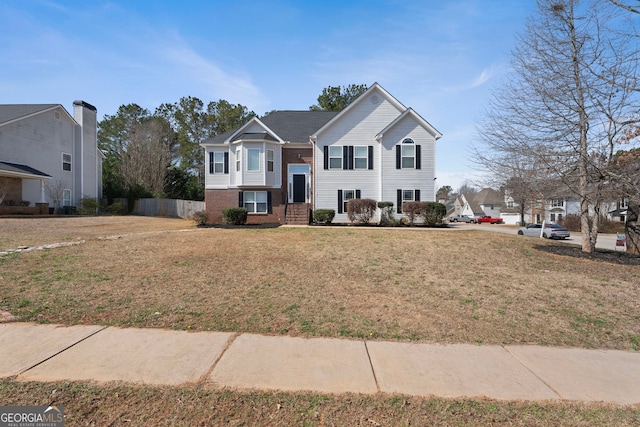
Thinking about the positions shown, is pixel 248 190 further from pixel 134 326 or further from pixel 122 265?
pixel 134 326

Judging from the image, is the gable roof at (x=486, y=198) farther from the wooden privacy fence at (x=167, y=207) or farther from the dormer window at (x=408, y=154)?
the wooden privacy fence at (x=167, y=207)

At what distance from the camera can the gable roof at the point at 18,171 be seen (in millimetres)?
22172

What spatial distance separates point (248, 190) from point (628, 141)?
60.5 feet

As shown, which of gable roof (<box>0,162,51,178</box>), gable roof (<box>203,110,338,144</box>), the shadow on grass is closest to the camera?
the shadow on grass

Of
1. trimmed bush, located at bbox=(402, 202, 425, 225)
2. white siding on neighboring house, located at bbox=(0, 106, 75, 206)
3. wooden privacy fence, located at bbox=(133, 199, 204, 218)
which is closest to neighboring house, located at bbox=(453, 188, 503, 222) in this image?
trimmed bush, located at bbox=(402, 202, 425, 225)

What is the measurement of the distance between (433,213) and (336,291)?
41.5 ft

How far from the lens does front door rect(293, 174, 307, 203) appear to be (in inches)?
859

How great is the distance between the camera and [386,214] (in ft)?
62.4

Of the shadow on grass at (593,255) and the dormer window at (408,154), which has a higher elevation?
the dormer window at (408,154)

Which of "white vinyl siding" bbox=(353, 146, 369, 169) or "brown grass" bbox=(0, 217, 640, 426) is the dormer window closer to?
"white vinyl siding" bbox=(353, 146, 369, 169)

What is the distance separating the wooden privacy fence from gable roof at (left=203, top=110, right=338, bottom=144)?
918 centimetres

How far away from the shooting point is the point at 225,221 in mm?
17797

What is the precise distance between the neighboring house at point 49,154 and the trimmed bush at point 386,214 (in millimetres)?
25000

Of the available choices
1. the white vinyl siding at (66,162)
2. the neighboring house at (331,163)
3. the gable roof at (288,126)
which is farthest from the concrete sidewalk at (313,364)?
the white vinyl siding at (66,162)
